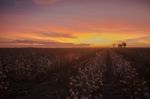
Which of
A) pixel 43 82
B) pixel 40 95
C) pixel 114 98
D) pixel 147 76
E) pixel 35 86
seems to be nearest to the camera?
pixel 114 98

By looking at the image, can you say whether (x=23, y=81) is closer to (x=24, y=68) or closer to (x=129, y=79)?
(x=24, y=68)

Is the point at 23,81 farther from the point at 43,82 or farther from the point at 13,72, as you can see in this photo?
the point at 13,72

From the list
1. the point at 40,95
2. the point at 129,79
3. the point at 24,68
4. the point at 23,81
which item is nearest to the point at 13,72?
the point at 24,68

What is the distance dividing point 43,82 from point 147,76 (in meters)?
6.90

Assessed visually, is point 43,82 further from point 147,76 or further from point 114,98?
point 147,76

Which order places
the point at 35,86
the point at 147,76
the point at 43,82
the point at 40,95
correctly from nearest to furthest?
the point at 40,95 → the point at 35,86 → the point at 43,82 → the point at 147,76

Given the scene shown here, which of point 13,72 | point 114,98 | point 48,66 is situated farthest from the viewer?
point 48,66

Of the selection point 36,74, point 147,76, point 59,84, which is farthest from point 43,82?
point 147,76

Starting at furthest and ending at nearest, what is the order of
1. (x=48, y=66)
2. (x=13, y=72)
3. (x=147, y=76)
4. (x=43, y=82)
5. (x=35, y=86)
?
(x=48, y=66) < (x=13, y=72) < (x=147, y=76) < (x=43, y=82) < (x=35, y=86)

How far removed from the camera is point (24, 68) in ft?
64.3

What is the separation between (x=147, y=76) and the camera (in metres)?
17.9

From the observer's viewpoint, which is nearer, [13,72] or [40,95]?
[40,95]

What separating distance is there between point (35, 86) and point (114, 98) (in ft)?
16.2

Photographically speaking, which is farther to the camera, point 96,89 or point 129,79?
point 129,79
